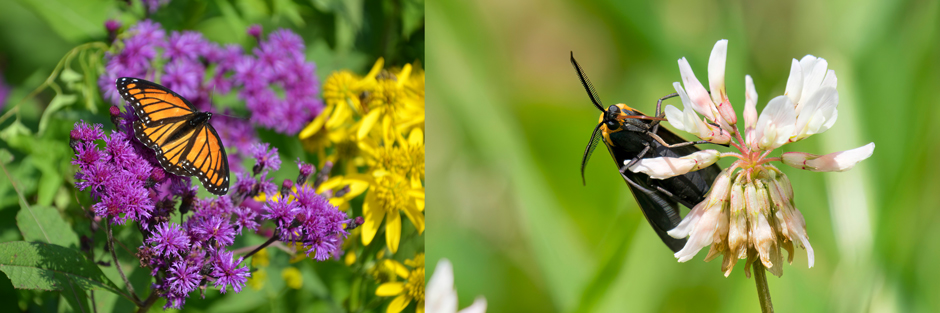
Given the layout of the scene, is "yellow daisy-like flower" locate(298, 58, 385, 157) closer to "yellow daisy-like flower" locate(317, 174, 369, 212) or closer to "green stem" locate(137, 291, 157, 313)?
"yellow daisy-like flower" locate(317, 174, 369, 212)

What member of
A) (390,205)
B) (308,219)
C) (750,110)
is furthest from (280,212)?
(750,110)

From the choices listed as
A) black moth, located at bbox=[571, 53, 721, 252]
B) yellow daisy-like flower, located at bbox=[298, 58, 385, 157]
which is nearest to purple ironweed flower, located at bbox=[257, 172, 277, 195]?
yellow daisy-like flower, located at bbox=[298, 58, 385, 157]

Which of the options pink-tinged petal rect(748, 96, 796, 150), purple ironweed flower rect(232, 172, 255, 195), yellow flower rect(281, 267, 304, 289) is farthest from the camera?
yellow flower rect(281, 267, 304, 289)

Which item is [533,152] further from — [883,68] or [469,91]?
[883,68]

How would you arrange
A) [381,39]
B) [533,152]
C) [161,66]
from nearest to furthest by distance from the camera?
1. [161,66]
2. [533,152]
3. [381,39]

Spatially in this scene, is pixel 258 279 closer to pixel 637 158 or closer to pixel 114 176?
pixel 114 176

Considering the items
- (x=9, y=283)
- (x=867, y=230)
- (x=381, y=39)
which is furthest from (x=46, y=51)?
(x=867, y=230)
